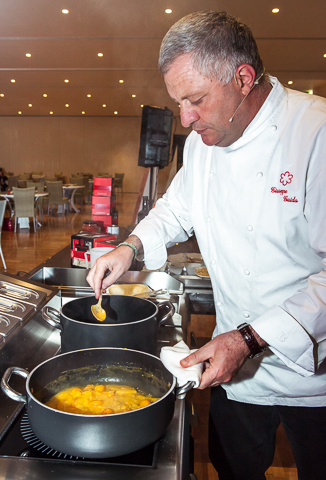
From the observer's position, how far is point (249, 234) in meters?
0.92

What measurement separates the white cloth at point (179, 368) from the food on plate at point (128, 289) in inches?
20.3

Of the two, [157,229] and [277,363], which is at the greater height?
[157,229]

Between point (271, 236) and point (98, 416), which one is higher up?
point (271, 236)

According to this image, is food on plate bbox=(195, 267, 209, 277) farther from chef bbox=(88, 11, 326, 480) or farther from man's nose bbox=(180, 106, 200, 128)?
man's nose bbox=(180, 106, 200, 128)

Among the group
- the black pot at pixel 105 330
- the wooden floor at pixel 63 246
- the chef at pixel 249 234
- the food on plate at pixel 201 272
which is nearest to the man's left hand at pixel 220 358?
the chef at pixel 249 234

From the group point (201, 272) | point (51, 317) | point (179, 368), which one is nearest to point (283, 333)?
point (179, 368)

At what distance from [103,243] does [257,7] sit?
4.40 meters

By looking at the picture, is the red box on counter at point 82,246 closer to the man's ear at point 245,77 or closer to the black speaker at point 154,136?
the man's ear at point 245,77

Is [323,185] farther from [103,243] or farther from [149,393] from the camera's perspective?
[103,243]

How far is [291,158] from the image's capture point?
838mm

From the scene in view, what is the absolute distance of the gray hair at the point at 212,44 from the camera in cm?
74

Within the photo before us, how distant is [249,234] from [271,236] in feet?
0.20

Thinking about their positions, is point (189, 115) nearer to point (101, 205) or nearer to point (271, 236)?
point (271, 236)

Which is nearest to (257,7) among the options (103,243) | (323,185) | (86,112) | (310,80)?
(310,80)
